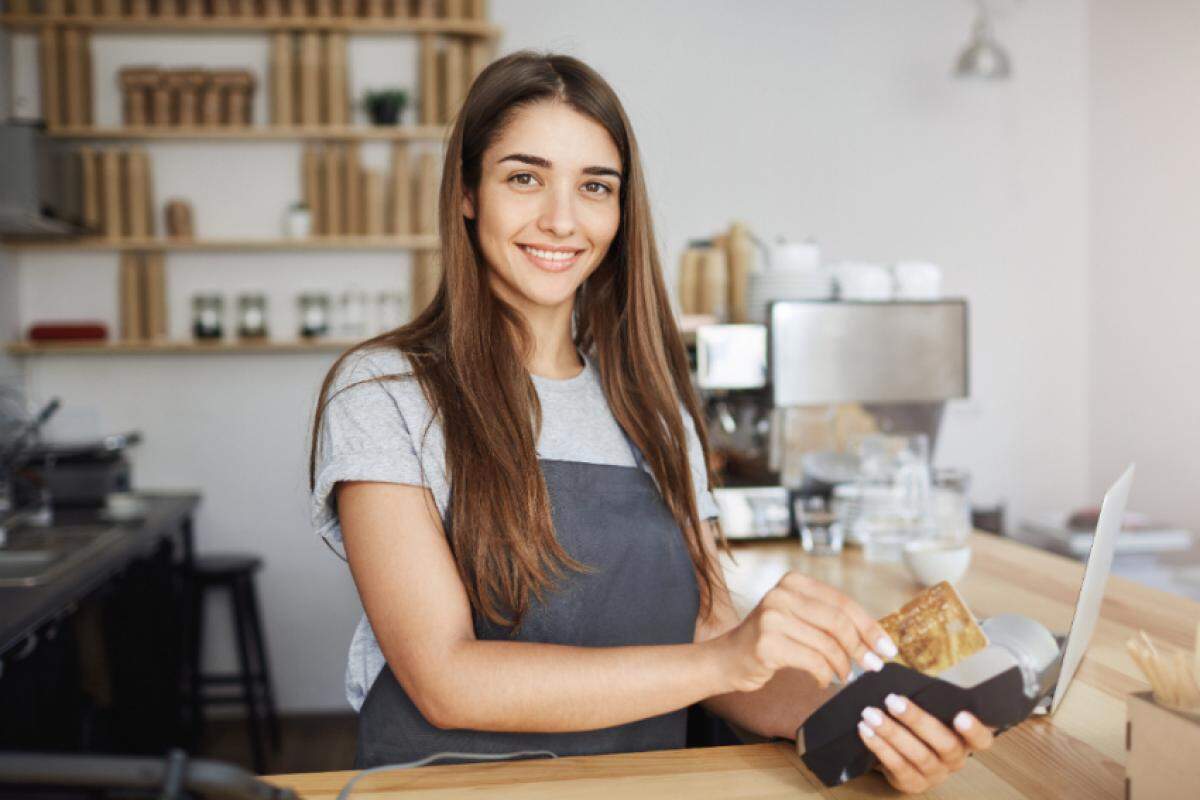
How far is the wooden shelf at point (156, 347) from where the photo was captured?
3.71 meters

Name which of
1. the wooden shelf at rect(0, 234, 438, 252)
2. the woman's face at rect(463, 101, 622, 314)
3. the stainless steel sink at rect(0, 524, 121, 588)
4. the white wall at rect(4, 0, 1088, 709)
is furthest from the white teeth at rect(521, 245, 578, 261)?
the white wall at rect(4, 0, 1088, 709)

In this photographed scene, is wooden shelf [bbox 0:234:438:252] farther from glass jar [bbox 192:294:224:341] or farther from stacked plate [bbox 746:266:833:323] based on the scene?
stacked plate [bbox 746:266:833:323]

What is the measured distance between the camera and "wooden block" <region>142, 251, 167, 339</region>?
3.80 meters

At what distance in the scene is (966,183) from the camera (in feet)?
13.7

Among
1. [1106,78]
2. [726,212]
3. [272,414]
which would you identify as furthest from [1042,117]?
[272,414]

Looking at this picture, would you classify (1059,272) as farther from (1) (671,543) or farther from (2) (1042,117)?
(1) (671,543)

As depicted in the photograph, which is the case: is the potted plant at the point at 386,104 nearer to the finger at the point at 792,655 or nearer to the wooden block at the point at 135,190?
the wooden block at the point at 135,190

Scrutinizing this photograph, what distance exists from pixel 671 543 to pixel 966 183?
10.9 ft

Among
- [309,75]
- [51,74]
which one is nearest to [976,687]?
[309,75]

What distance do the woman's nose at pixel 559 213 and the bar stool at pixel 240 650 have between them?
2.67 m

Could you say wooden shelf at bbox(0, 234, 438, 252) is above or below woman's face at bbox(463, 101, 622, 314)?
above

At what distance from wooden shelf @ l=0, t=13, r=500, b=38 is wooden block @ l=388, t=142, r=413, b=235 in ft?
1.50

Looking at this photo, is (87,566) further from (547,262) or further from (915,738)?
(915,738)

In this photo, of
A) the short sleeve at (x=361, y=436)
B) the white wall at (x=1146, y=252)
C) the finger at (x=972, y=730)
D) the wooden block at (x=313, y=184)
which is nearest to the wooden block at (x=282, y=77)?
the wooden block at (x=313, y=184)
